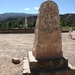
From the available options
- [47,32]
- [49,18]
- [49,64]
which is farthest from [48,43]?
[49,18]

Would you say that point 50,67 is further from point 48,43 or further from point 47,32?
point 47,32

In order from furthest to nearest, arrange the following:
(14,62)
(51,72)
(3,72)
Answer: (14,62) → (3,72) → (51,72)

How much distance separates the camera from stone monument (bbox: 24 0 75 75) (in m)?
5.17

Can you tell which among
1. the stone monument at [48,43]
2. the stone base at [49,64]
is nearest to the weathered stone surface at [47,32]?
the stone monument at [48,43]

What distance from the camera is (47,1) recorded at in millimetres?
5215

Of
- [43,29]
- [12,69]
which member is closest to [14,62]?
[12,69]

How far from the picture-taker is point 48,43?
209 inches

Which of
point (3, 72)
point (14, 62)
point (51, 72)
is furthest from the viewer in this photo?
point (14, 62)

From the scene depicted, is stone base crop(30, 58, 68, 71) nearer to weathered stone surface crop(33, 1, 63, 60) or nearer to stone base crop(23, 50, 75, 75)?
stone base crop(23, 50, 75, 75)

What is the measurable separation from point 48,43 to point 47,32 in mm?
358

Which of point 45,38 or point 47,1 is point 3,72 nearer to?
point 45,38

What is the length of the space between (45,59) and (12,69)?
1.62 meters

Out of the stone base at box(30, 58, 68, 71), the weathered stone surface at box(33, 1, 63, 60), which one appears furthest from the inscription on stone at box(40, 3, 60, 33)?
the stone base at box(30, 58, 68, 71)

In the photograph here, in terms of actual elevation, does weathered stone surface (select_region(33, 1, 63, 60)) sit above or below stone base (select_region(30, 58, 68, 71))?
above
